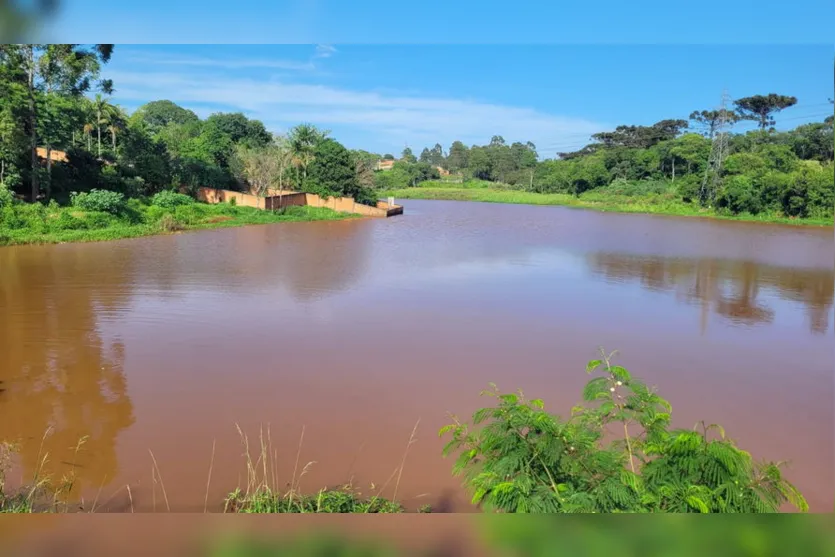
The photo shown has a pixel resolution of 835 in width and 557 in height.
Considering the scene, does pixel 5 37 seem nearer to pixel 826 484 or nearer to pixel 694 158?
pixel 826 484

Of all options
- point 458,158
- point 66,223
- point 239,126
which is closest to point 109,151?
point 66,223

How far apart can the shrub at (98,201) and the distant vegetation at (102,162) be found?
0.02m

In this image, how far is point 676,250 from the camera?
1248cm

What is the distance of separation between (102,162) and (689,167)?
2405cm

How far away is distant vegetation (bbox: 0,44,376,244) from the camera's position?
11016 mm

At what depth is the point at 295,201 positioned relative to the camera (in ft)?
64.5

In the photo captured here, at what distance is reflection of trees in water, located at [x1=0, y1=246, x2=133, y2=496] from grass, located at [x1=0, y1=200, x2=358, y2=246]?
2939 millimetres

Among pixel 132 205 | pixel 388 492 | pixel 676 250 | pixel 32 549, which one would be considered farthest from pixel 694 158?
pixel 32 549

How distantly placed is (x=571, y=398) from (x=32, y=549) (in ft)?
11.9

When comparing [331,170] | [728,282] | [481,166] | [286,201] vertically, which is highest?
[481,166]

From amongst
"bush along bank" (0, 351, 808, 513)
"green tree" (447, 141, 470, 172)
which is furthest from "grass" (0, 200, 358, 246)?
"green tree" (447, 141, 470, 172)

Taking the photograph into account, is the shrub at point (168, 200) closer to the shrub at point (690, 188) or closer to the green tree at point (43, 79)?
the green tree at point (43, 79)

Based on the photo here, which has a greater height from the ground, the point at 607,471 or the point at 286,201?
the point at 286,201

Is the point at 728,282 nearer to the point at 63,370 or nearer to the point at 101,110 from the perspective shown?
the point at 63,370
